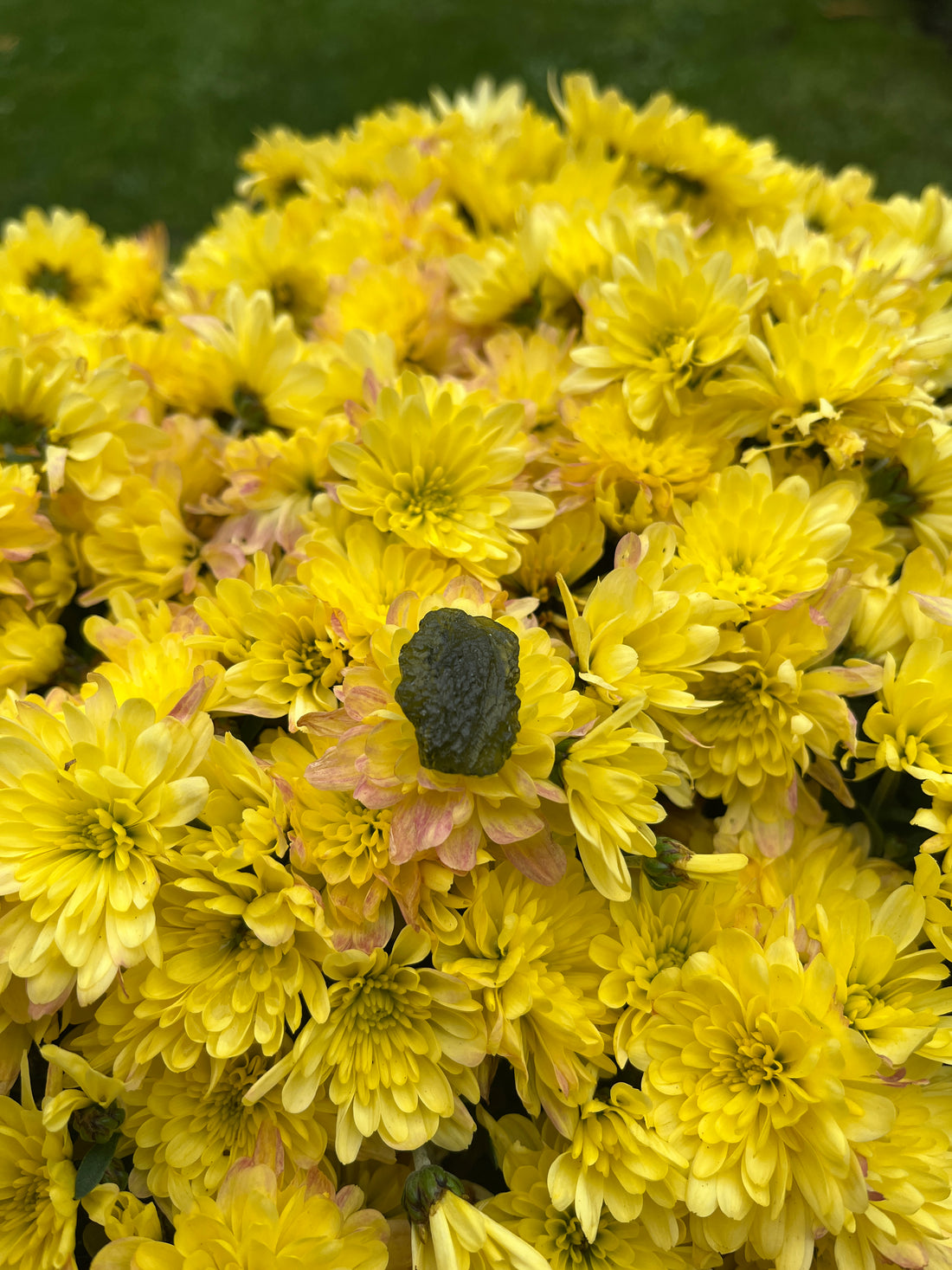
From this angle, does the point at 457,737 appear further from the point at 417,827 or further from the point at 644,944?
the point at 644,944

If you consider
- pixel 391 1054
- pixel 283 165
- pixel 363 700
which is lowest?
pixel 391 1054

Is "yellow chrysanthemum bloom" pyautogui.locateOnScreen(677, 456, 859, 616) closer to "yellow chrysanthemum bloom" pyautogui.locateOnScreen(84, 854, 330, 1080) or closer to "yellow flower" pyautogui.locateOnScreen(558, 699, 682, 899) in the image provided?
"yellow flower" pyautogui.locateOnScreen(558, 699, 682, 899)

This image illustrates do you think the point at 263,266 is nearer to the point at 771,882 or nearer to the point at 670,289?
the point at 670,289

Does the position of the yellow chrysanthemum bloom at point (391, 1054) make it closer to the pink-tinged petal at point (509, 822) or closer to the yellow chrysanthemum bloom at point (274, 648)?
the pink-tinged petal at point (509, 822)

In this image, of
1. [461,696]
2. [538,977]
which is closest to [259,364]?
[461,696]

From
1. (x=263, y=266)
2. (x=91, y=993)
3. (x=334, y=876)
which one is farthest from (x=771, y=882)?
(x=263, y=266)

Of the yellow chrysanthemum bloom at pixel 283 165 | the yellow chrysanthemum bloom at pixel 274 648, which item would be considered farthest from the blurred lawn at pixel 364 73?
the yellow chrysanthemum bloom at pixel 274 648
